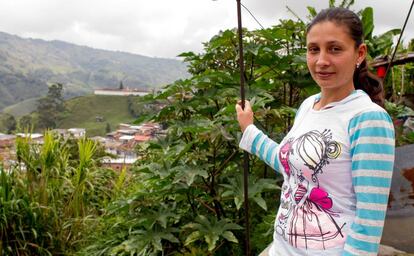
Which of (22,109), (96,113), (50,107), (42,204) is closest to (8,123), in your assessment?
(50,107)

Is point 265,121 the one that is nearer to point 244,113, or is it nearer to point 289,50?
point 289,50

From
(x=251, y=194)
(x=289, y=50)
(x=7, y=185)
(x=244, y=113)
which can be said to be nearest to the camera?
(x=244, y=113)

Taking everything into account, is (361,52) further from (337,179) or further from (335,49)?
(337,179)

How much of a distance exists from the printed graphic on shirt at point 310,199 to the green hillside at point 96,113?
59.7 metres

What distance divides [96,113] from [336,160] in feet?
228

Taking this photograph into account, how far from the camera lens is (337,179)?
38.0 inches

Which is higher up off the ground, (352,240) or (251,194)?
(352,240)

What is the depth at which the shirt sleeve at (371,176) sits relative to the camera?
2.92ft

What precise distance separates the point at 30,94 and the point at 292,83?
123442mm

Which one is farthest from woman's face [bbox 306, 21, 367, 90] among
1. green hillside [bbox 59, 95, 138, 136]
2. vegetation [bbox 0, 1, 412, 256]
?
green hillside [bbox 59, 95, 138, 136]

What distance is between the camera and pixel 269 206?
2217 mm

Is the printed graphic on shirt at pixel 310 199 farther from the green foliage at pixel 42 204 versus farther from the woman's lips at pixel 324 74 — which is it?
the green foliage at pixel 42 204

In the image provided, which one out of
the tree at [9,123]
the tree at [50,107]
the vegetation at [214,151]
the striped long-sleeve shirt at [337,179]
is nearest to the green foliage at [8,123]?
the tree at [9,123]

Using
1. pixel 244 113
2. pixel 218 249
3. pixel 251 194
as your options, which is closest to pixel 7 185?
pixel 218 249
